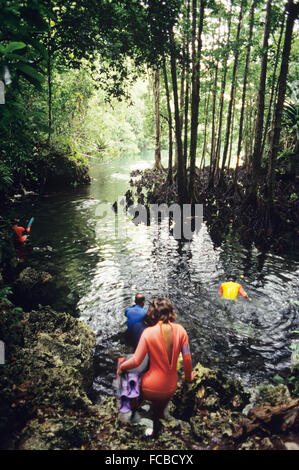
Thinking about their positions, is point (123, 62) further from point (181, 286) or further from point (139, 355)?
point (139, 355)

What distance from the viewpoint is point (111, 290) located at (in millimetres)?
7027

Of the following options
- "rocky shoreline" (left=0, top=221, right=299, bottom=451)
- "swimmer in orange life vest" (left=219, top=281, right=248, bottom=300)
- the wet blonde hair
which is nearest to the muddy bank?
"swimmer in orange life vest" (left=219, top=281, right=248, bottom=300)

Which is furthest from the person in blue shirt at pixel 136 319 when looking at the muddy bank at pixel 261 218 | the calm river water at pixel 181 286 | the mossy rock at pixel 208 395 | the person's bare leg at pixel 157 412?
→ the muddy bank at pixel 261 218

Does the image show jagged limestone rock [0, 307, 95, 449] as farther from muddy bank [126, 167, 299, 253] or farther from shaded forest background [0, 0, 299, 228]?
muddy bank [126, 167, 299, 253]

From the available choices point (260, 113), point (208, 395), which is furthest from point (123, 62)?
point (208, 395)

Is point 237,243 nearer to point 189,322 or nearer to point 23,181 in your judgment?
point 189,322

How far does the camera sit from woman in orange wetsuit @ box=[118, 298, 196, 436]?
2689 mm

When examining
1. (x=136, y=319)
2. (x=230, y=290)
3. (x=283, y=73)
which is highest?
(x=283, y=73)

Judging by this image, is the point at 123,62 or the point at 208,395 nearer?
the point at 208,395

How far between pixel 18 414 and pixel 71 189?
19.1m

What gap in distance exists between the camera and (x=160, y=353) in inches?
106

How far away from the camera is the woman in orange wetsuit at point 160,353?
2689 mm

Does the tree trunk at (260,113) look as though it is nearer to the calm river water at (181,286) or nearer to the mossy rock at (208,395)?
the calm river water at (181,286)
